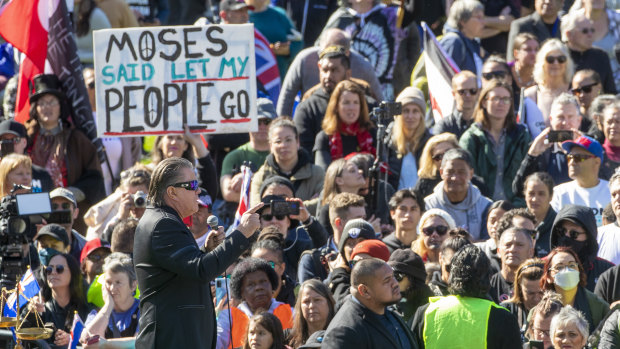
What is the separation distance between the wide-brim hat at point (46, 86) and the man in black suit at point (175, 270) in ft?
19.4

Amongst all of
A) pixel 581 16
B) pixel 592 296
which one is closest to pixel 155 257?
pixel 592 296

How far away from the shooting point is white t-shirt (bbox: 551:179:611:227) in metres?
11.2

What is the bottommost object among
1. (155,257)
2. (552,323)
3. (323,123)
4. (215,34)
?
(552,323)

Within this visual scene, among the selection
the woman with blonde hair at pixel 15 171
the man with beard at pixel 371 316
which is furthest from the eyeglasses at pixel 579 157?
the woman with blonde hair at pixel 15 171

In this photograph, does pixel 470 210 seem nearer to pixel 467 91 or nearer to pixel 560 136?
pixel 560 136

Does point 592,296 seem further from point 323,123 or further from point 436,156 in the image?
point 323,123

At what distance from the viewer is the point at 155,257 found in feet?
22.4

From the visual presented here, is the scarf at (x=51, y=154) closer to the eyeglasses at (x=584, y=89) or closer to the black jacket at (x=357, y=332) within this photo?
the eyeglasses at (x=584, y=89)

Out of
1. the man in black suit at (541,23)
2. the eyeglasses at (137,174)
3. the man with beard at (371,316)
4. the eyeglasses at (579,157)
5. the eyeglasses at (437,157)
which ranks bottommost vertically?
the man with beard at (371,316)

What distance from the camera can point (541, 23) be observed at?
15086 mm

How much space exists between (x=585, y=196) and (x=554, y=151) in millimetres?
968

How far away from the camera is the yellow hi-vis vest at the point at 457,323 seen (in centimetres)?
756

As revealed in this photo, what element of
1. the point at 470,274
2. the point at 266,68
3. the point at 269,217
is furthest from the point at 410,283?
the point at 266,68

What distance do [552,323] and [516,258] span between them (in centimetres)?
144
